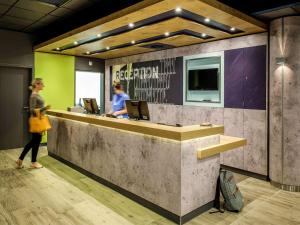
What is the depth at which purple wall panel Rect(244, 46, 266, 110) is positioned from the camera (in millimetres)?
4863

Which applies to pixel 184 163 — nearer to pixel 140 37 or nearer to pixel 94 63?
pixel 140 37

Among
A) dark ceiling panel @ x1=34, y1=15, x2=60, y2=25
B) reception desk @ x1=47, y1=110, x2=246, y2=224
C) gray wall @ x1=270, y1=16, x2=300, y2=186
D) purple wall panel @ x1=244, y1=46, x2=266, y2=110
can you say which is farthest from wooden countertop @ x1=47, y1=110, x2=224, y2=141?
dark ceiling panel @ x1=34, y1=15, x2=60, y2=25

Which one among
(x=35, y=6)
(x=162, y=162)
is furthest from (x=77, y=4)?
(x=162, y=162)

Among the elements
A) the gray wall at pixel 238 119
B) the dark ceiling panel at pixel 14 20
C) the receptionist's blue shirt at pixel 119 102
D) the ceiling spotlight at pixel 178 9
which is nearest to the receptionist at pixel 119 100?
the receptionist's blue shirt at pixel 119 102

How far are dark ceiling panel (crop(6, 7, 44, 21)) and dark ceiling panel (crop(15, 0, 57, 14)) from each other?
21 centimetres

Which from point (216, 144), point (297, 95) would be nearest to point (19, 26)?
point (216, 144)

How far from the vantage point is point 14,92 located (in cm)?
711

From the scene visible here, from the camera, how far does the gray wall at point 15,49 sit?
22.3 ft

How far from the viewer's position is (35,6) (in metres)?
5.07

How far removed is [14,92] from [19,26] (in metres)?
1.75

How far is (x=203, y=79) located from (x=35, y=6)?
3768 mm

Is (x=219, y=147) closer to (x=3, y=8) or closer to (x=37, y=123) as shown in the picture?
(x=37, y=123)

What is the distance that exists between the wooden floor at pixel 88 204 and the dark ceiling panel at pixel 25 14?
3265 millimetres

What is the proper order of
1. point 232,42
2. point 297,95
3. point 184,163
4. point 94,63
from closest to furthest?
point 184,163 < point 297,95 < point 232,42 < point 94,63
